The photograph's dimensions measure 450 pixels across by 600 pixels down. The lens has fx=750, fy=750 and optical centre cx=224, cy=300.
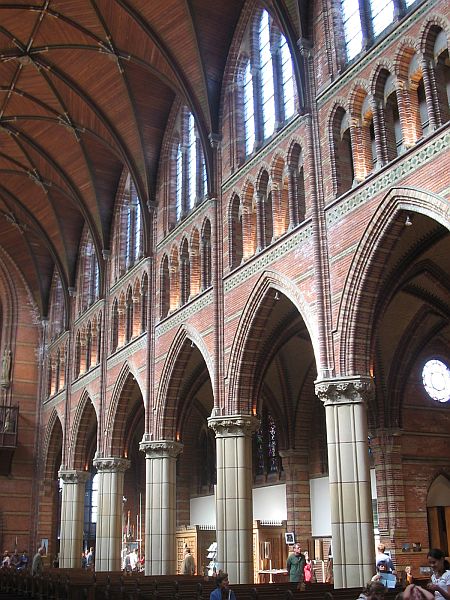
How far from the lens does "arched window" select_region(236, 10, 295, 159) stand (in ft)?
69.4

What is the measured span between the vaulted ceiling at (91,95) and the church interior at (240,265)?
0.29ft

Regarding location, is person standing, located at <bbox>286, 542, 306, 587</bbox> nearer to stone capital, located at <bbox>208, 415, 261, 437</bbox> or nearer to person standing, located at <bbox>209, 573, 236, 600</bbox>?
stone capital, located at <bbox>208, 415, 261, 437</bbox>

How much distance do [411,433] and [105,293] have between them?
14.0 metres

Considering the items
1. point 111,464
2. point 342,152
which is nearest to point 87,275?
point 111,464

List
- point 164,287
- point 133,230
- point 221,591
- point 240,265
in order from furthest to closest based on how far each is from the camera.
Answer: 1. point 133,230
2. point 164,287
3. point 240,265
4. point 221,591

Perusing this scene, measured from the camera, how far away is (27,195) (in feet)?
117

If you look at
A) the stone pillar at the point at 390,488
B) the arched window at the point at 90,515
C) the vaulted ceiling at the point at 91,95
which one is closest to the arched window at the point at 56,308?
the vaulted ceiling at the point at 91,95

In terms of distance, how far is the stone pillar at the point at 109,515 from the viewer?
93.1ft

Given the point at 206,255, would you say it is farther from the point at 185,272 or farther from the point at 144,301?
the point at 144,301

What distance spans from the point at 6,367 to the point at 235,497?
24.3 metres

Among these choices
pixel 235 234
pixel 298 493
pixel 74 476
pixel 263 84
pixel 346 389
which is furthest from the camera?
pixel 74 476

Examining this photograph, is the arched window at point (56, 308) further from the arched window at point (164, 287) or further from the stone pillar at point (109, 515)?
the arched window at point (164, 287)

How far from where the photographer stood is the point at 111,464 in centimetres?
2942

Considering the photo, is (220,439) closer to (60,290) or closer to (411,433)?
(411,433)
